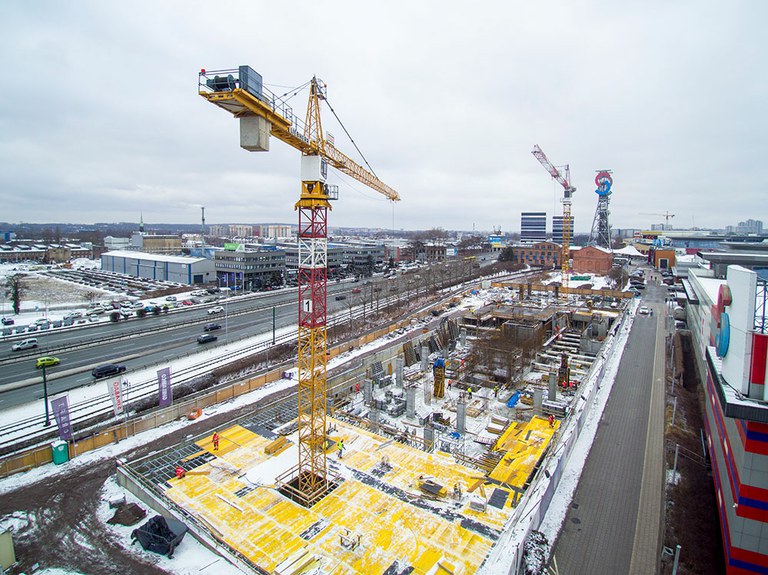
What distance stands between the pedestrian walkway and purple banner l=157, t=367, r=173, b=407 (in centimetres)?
1857

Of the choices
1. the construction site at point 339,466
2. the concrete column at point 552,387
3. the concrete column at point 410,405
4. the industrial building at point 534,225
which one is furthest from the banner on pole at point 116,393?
the industrial building at point 534,225

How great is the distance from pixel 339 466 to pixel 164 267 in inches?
2508

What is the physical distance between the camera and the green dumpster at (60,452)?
16.7 m

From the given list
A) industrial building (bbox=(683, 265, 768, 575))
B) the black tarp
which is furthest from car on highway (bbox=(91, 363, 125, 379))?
industrial building (bbox=(683, 265, 768, 575))

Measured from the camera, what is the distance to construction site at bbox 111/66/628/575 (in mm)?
12156

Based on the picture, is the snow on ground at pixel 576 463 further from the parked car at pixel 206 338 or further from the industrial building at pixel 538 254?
the industrial building at pixel 538 254

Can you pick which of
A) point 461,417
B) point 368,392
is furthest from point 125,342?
point 461,417

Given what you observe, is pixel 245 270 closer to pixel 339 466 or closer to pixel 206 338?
pixel 206 338

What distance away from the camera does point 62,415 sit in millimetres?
17125

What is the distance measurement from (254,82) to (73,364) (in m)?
26.3

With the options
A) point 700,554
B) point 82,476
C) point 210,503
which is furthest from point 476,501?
point 82,476

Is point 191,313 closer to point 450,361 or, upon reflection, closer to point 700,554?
point 450,361

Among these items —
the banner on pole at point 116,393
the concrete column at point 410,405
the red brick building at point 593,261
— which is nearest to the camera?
the banner on pole at point 116,393

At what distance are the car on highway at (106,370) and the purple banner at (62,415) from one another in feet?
32.3
